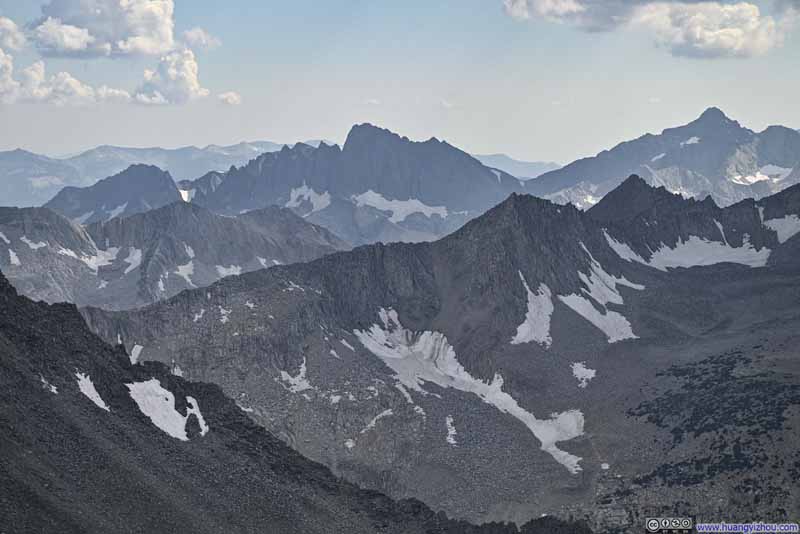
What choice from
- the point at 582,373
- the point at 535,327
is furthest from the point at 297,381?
the point at 535,327

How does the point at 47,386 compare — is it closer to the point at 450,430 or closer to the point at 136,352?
the point at 136,352

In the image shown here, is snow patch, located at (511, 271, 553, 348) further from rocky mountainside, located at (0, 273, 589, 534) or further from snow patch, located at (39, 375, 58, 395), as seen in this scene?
snow patch, located at (39, 375, 58, 395)

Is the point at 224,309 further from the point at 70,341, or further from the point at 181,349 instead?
the point at 70,341

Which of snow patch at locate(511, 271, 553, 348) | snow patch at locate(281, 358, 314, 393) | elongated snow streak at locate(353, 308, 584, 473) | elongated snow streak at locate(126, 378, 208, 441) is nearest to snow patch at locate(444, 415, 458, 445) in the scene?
elongated snow streak at locate(353, 308, 584, 473)

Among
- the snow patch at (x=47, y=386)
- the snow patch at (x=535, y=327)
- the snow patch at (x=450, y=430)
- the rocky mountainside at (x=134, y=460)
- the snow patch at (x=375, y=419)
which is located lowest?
the snow patch at (x=450, y=430)

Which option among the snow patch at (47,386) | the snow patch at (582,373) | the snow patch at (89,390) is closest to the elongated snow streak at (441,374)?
the snow patch at (582,373)

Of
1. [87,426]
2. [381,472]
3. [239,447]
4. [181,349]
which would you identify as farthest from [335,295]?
[87,426]

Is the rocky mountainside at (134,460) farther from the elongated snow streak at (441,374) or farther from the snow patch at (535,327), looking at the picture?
the snow patch at (535,327)
